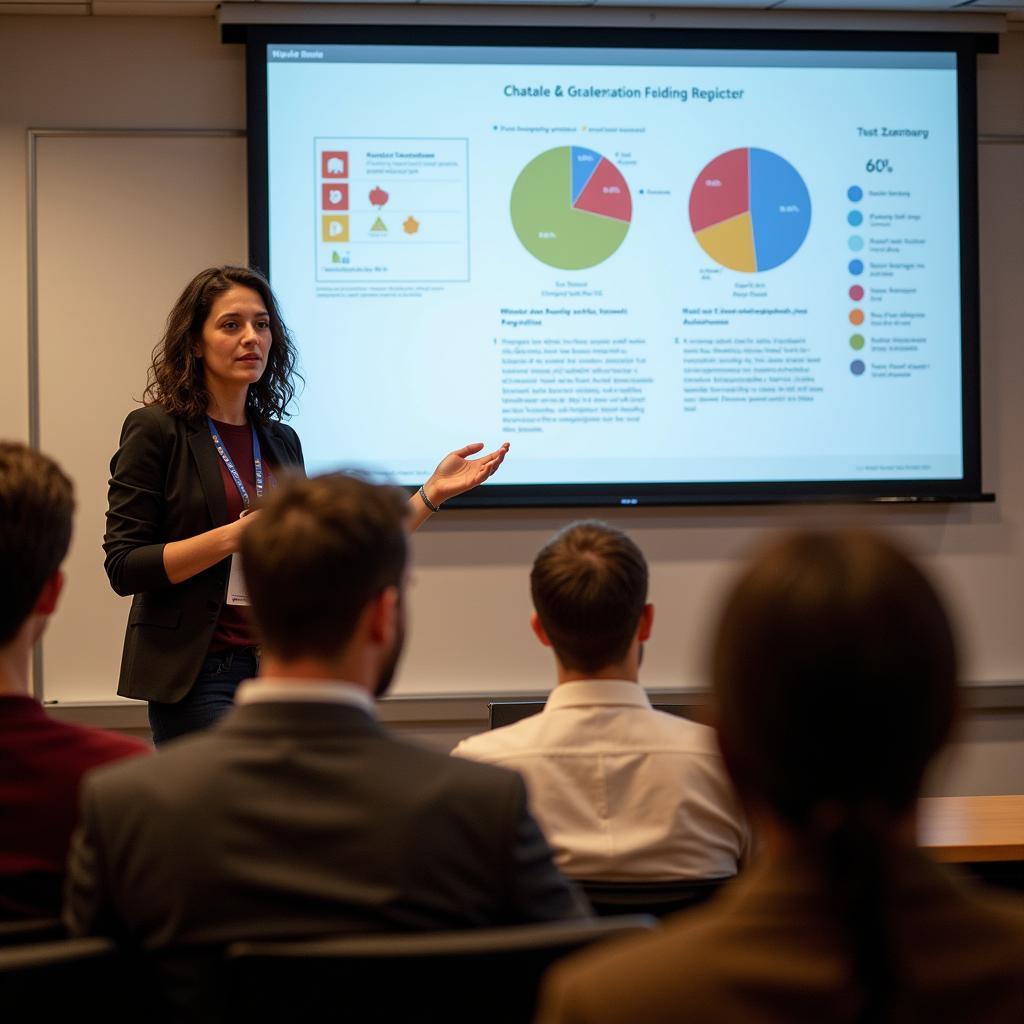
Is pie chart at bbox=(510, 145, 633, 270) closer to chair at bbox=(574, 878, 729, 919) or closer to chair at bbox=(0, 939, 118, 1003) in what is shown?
chair at bbox=(574, 878, 729, 919)

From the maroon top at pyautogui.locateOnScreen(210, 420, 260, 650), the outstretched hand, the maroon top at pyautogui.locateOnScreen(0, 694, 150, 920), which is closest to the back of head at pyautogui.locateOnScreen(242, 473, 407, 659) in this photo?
the maroon top at pyautogui.locateOnScreen(0, 694, 150, 920)

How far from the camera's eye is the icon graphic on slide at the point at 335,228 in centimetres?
405

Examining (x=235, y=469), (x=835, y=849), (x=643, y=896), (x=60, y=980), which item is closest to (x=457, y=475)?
(x=235, y=469)

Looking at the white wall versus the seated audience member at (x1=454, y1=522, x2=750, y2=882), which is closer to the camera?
the seated audience member at (x1=454, y1=522, x2=750, y2=882)

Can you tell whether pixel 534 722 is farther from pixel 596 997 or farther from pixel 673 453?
pixel 673 453

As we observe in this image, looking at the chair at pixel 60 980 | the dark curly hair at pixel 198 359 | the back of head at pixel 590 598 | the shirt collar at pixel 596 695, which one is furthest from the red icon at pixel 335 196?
the chair at pixel 60 980

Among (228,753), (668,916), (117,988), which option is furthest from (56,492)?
(668,916)

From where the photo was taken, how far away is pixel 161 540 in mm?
2775

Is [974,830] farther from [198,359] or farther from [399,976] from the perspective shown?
[198,359]

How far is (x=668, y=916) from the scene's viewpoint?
5.24ft

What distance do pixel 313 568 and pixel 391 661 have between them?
0.15 metres

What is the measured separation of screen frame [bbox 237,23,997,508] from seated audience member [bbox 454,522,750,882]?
2.43m

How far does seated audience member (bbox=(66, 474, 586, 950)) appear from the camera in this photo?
1091mm

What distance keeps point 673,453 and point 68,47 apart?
2.34 meters
